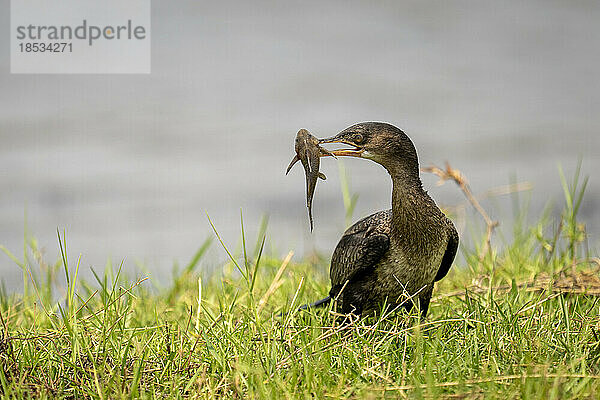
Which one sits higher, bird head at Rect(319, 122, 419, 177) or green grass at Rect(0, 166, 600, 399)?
bird head at Rect(319, 122, 419, 177)

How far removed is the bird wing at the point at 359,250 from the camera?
390 cm

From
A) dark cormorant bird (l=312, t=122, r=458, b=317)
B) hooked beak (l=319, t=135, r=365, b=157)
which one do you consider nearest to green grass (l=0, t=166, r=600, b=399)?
dark cormorant bird (l=312, t=122, r=458, b=317)

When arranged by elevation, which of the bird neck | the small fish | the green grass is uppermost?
the small fish

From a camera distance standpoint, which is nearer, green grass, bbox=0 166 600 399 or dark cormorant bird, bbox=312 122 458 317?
green grass, bbox=0 166 600 399

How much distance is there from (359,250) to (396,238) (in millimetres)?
217

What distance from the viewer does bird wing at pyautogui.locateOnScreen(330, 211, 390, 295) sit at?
12.8ft

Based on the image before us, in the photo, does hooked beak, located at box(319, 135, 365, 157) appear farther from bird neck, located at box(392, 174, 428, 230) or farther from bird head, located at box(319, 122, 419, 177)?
bird neck, located at box(392, 174, 428, 230)

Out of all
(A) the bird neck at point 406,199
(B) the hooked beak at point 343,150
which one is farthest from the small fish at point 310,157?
(A) the bird neck at point 406,199

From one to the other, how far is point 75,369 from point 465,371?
157 centimetres

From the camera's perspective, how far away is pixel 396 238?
385 cm

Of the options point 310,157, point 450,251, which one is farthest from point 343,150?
point 450,251

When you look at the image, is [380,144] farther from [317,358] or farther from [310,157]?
[317,358]

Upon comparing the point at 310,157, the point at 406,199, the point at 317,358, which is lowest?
the point at 317,358

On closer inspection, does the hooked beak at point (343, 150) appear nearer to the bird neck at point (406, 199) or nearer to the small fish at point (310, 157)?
the small fish at point (310, 157)
